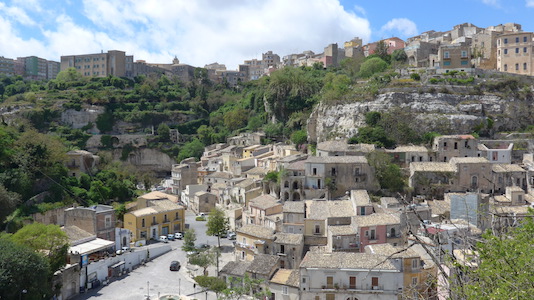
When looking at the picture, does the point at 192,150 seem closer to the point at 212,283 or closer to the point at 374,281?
the point at 212,283

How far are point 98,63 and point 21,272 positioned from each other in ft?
214

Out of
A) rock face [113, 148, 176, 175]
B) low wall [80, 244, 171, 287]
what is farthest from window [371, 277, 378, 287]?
rock face [113, 148, 176, 175]

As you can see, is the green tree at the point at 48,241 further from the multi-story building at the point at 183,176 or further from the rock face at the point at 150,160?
the rock face at the point at 150,160

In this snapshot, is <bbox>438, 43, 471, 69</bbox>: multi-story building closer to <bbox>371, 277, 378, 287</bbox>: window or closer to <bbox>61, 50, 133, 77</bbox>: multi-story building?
<bbox>371, 277, 378, 287</bbox>: window

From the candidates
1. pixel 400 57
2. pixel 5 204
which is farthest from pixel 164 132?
pixel 5 204

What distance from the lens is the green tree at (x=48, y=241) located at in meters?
24.6

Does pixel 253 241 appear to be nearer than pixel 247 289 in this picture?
No

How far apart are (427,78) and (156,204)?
2908cm

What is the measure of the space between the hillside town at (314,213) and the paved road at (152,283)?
0.18 meters

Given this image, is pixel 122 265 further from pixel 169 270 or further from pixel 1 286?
pixel 1 286

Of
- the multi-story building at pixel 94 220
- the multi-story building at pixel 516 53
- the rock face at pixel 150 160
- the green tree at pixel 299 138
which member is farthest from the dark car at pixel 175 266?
the multi-story building at pixel 516 53

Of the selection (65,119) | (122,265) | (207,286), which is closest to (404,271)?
(207,286)

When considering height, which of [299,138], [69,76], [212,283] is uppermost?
[69,76]

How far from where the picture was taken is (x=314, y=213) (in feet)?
A: 99.5
